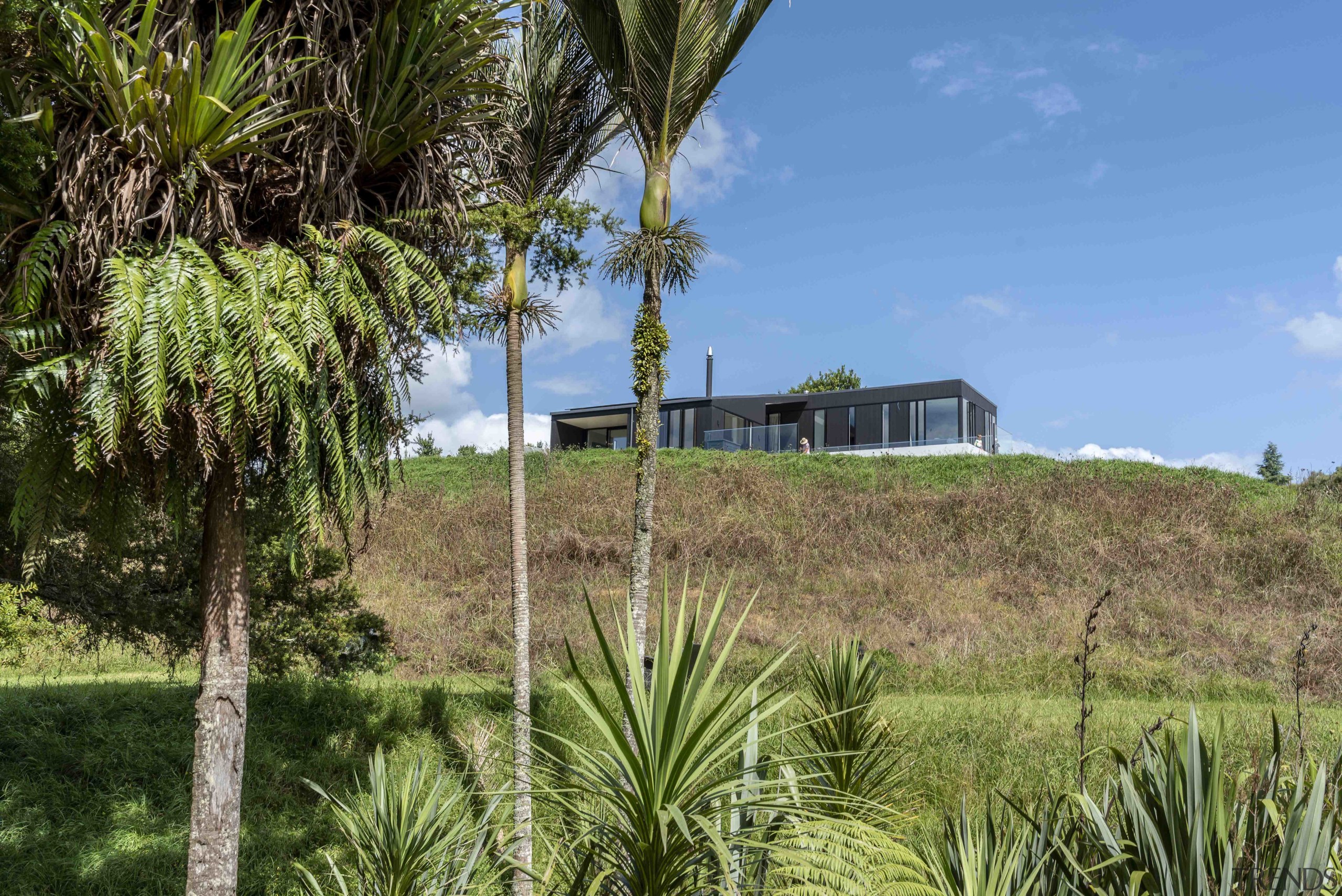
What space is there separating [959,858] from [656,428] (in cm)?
558

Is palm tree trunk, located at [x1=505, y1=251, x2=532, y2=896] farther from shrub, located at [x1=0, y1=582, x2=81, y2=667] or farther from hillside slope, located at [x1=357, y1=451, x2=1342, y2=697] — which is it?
hillside slope, located at [x1=357, y1=451, x2=1342, y2=697]

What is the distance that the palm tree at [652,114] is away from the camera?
7.96 m

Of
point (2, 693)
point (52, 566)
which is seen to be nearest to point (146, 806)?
point (52, 566)

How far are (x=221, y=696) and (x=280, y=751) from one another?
232 inches

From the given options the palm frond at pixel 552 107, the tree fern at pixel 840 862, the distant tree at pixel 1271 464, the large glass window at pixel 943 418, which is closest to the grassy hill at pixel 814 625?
the tree fern at pixel 840 862

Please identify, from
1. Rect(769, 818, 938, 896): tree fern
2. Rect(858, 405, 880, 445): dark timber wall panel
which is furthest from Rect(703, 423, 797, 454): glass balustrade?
Rect(769, 818, 938, 896): tree fern

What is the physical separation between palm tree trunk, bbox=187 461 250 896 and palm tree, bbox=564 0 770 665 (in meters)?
3.38

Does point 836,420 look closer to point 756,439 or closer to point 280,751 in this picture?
point 756,439

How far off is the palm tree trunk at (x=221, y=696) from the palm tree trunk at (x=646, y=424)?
11.4 ft

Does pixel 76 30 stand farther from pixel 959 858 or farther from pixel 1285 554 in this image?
pixel 1285 554

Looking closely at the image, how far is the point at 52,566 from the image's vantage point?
→ 8.89 meters

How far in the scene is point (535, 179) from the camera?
952cm

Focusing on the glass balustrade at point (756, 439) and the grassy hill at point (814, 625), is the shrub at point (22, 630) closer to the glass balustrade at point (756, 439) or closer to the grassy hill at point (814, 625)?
the grassy hill at point (814, 625)

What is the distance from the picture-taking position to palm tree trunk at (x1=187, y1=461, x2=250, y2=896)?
5.66m
